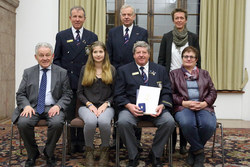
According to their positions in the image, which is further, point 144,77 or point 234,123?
point 234,123

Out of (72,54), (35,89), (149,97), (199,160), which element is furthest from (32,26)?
(199,160)

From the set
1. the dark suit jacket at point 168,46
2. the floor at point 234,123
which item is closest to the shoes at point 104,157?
the dark suit jacket at point 168,46

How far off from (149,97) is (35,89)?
1.26 m

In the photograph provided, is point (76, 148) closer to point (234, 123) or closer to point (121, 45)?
point (121, 45)

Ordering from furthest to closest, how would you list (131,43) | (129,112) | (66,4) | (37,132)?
(66,4) < (37,132) < (131,43) < (129,112)

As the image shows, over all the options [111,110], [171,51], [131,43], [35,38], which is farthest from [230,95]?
[35,38]

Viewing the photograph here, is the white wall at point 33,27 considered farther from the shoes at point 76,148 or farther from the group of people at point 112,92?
the shoes at point 76,148

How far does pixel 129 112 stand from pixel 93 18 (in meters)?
3.28

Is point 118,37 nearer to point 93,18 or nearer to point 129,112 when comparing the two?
point 129,112

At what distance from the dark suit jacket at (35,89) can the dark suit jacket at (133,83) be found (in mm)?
584

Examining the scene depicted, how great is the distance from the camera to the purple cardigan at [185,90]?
10.6 feet

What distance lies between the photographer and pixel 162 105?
3.16m

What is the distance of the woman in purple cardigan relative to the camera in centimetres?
306

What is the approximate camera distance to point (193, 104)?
3162mm
